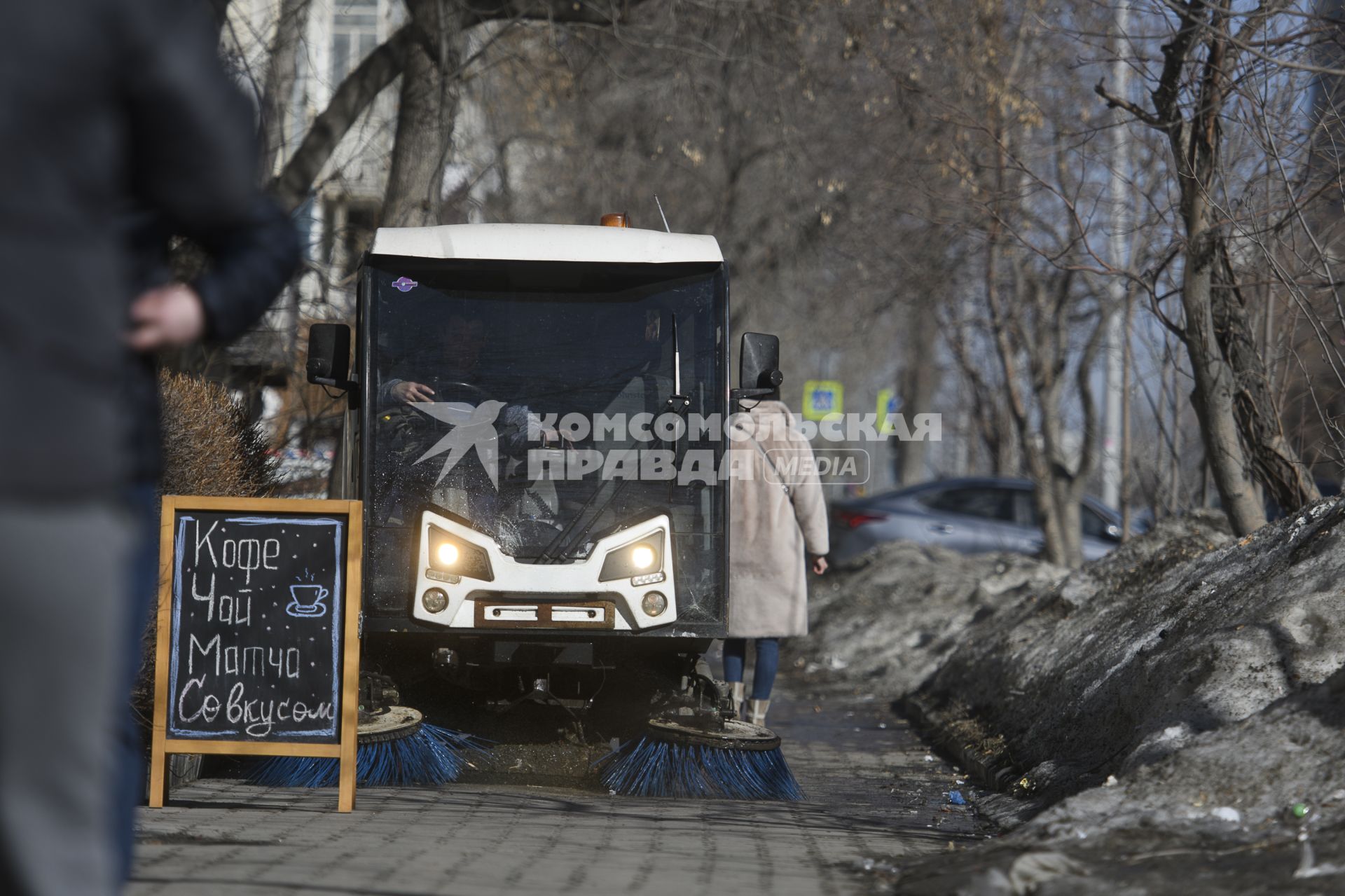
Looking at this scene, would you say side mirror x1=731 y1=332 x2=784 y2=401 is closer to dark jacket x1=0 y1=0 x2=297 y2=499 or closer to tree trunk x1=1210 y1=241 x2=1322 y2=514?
tree trunk x1=1210 y1=241 x2=1322 y2=514

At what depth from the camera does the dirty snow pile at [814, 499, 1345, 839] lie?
15.1 ft

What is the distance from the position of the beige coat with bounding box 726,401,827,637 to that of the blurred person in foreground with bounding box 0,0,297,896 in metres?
6.15

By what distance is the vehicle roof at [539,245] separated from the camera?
7.11 meters

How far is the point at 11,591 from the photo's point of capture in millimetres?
2348

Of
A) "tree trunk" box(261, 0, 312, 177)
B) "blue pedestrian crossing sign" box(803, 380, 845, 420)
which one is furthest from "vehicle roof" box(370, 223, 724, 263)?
"blue pedestrian crossing sign" box(803, 380, 845, 420)

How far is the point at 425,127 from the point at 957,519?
409 inches

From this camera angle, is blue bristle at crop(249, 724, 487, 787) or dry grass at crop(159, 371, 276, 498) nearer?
blue bristle at crop(249, 724, 487, 787)

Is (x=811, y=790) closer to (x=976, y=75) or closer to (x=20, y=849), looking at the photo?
(x=20, y=849)

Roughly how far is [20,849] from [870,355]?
44040mm

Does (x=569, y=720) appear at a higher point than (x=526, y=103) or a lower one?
lower

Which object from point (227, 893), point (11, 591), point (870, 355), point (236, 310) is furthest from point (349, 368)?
point (870, 355)

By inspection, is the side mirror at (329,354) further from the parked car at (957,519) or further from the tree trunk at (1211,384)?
the parked car at (957,519)

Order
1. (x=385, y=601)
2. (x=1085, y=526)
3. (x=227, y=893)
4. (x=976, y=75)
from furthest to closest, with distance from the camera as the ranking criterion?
1. (x=1085, y=526)
2. (x=976, y=75)
3. (x=385, y=601)
4. (x=227, y=893)

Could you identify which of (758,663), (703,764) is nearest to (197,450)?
(703,764)
